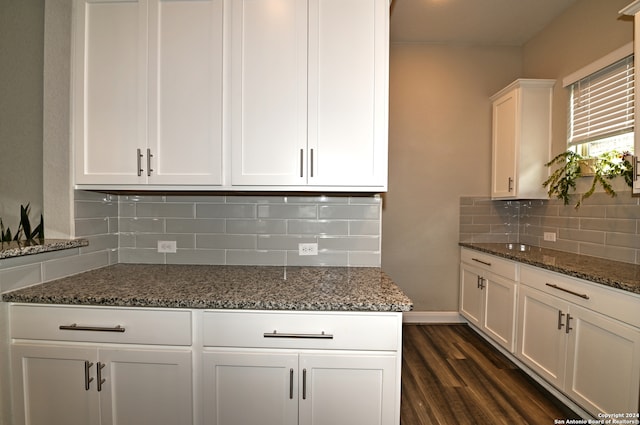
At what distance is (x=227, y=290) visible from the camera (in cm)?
143

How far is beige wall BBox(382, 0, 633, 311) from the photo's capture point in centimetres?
336

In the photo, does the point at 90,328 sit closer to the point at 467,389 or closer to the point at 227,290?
the point at 227,290

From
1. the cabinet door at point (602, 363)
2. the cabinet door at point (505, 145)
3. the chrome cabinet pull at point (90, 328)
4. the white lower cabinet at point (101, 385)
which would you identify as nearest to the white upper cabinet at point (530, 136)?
the cabinet door at point (505, 145)

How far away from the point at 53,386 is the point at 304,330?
1146 millimetres

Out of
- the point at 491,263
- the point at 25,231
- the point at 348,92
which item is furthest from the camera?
the point at 491,263

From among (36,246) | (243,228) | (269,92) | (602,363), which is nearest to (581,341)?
(602,363)

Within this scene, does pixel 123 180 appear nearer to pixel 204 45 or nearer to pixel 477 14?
pixel 204 45

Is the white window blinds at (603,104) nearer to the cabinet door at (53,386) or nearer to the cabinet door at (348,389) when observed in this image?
the cabinet door at (348,389)

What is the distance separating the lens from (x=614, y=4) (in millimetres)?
2301

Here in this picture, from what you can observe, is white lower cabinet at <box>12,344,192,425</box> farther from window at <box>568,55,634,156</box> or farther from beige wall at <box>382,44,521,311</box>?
window at <box>568,55,634,156</box>

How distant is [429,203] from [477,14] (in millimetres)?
1842

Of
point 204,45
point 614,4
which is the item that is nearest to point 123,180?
point 204,45

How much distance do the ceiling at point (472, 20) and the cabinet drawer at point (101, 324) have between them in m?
3.05

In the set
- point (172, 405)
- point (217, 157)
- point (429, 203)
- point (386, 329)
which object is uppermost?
point (217, 157)
